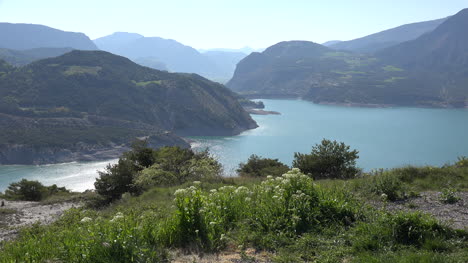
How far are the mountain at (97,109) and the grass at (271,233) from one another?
106137mm

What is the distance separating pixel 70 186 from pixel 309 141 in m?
69.7

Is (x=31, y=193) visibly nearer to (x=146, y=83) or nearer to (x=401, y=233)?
(x=401, y=233)

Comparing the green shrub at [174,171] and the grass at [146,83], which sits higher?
the grass at [146,83]

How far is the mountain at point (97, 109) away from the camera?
350 feet

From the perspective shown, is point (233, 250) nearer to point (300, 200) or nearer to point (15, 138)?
point (300, 200)

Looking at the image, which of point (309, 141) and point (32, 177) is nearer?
point (32, 177)

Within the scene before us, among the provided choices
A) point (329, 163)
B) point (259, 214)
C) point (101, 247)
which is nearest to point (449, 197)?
point (259, 214)

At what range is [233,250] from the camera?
20.4ft

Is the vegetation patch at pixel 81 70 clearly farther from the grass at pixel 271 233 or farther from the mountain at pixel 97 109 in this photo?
the grass at pixel 271 233

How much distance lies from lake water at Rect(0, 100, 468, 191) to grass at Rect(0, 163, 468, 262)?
194ft

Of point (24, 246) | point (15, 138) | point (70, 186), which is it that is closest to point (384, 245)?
point (24, 246)

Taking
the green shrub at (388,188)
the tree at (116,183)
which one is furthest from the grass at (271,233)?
the tree at (116,183)

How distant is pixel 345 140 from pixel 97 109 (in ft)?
310

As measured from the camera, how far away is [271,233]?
6449 mm
